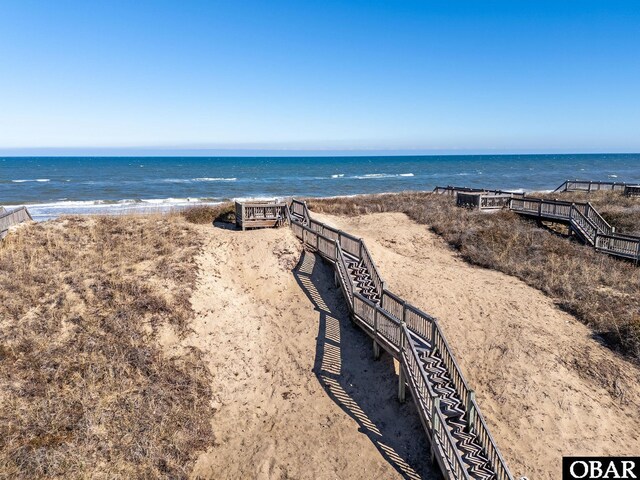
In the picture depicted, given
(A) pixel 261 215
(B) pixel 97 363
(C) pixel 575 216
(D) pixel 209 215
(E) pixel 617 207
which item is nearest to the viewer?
(B) pixel 97 363

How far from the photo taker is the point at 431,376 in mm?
10844

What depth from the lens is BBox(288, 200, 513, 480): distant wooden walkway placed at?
357 inches

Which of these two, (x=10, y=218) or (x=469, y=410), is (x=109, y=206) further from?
(x=469, y=410)

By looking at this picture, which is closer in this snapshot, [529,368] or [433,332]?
[433,332]

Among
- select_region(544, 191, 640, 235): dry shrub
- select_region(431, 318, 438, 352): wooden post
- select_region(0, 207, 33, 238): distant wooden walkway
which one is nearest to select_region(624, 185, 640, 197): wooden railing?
select_region(544, 191, 640, 235): dry shrub

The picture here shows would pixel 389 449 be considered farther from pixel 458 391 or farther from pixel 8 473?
pixel 8 473

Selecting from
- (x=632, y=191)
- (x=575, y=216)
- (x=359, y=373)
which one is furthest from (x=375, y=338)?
(x=632, y=191)

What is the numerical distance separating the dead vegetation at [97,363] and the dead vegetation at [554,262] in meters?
13.1

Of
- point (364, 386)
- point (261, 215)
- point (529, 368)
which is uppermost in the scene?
point (261, 215)

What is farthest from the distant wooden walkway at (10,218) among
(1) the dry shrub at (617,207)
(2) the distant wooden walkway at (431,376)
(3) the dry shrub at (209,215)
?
(1) the dry shrub at (617,207)

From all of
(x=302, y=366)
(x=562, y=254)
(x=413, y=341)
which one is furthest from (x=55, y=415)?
(x=562, y=254)

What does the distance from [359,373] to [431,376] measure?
8.41 ft

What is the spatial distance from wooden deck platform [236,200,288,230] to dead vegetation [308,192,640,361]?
9.45 metres

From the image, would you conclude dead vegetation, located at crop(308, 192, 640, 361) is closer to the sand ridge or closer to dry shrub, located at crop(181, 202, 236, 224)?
the sand ridge
